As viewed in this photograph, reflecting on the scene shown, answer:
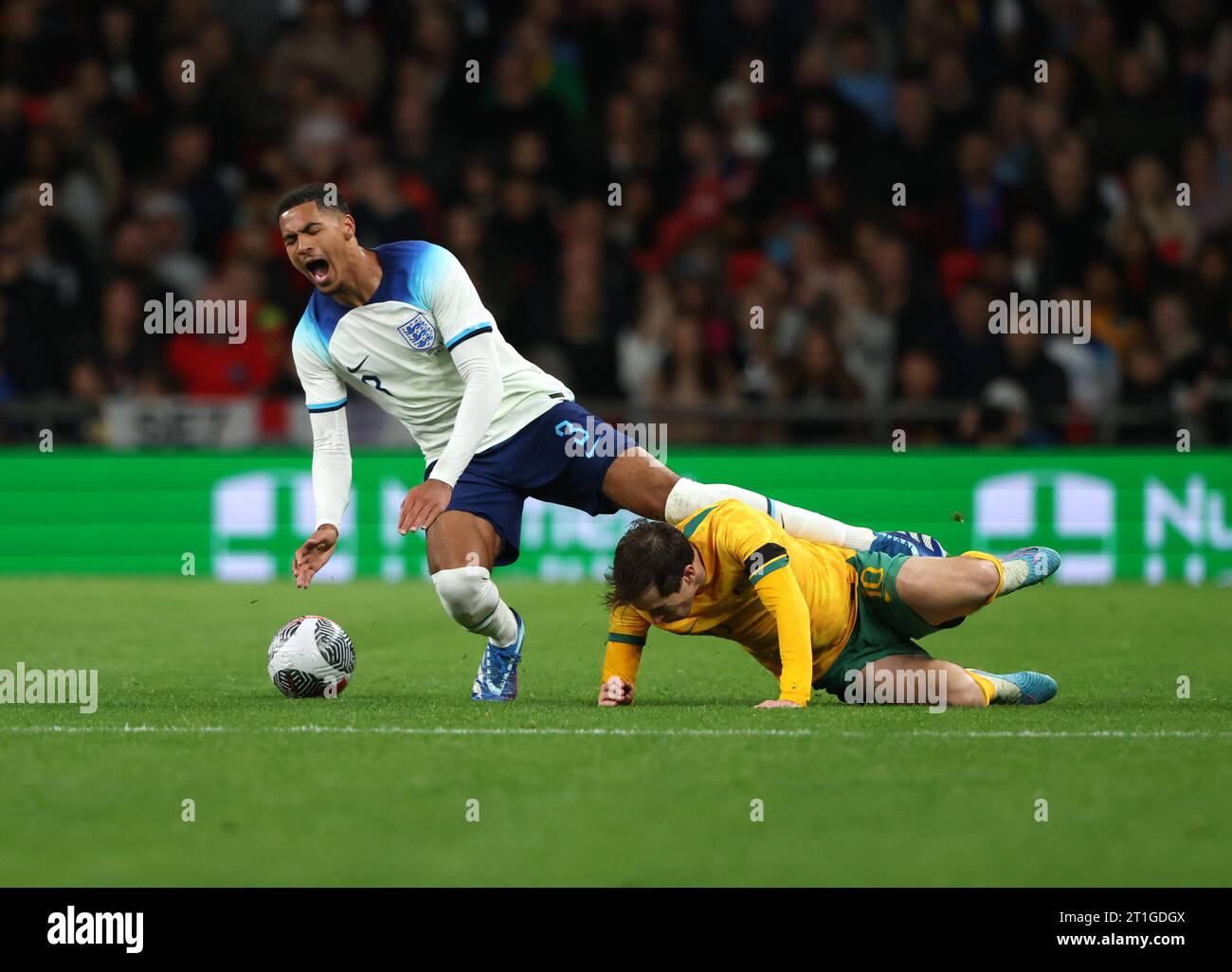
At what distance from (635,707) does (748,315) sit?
28.9ft

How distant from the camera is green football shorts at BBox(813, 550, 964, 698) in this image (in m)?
7.21

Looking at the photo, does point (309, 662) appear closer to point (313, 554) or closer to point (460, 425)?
point (313, 554)

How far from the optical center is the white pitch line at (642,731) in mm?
6355

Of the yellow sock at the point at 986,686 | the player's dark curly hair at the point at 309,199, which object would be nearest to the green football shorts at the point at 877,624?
the yellow sock at the point at 986,686

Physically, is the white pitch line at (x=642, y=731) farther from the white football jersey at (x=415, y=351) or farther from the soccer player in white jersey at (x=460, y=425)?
the white football jersey at (x=415, y=351)

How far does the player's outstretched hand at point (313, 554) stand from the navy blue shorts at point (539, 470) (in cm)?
60

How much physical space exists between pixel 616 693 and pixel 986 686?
1441mm

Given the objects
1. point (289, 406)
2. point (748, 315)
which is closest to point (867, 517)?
point (748, 315)

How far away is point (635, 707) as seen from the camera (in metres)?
7.26

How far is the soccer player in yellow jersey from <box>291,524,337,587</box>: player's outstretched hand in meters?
1.17

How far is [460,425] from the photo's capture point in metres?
7.51
